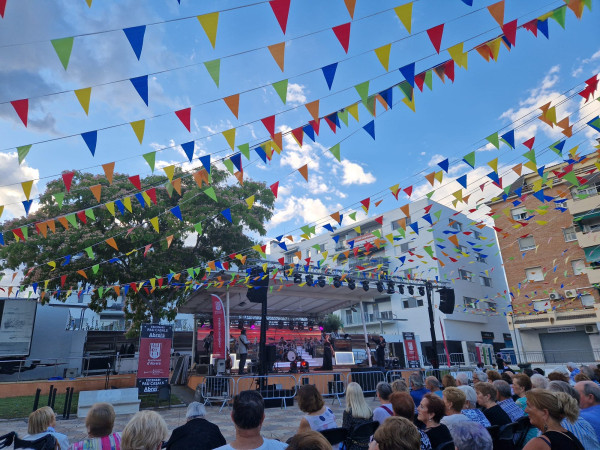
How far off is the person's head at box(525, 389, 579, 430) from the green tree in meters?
11.5

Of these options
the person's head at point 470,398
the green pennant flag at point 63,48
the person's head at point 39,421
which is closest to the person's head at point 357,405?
the person's head at point 470,398

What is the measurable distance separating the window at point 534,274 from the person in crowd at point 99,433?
2961 centimetres

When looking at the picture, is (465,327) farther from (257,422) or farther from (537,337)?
(257,422)

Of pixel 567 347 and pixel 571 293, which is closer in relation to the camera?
pixel 571 293

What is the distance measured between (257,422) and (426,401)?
6.12ft

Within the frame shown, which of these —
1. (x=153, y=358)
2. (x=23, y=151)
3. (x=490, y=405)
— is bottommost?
(x=490, y=405)

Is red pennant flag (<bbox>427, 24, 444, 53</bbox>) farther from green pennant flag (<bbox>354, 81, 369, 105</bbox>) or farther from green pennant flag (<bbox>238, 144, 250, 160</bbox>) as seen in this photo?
green pennant flag (<bbox>238, 144, 250, 160</bbox>)

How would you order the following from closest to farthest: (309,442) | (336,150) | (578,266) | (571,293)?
(309,442) < (336,150) < (571,293) < (578,266)

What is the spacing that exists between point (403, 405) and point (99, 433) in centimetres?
264

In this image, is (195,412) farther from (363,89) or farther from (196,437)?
(363,89)

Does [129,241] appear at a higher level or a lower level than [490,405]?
higher

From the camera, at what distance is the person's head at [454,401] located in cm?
378

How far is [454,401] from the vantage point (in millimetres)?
3783

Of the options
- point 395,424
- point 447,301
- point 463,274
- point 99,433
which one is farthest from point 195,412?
point 463,274
